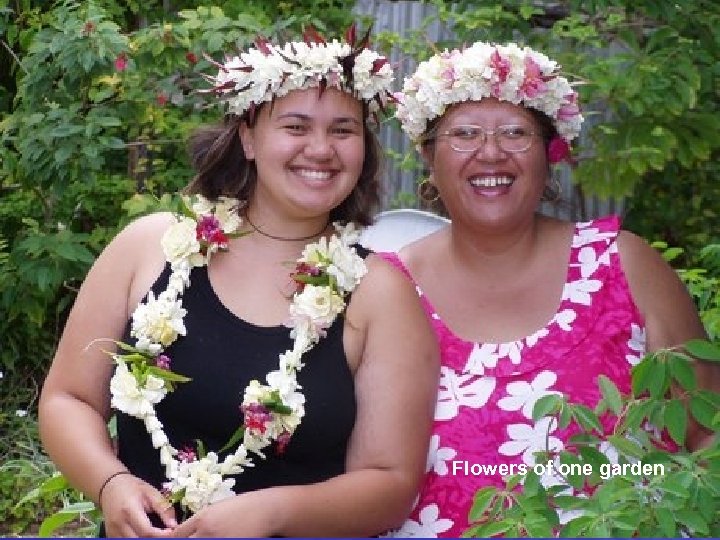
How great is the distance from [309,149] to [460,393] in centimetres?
73

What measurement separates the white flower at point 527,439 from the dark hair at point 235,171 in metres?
0.62

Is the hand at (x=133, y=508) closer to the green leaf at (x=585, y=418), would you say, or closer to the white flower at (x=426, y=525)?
the white flower at (x=426, y=525)

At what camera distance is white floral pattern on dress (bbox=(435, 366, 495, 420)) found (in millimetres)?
3389

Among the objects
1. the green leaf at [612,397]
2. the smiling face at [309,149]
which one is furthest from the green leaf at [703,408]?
the smiling face at [309,149]

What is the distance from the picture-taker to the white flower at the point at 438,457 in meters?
3.34

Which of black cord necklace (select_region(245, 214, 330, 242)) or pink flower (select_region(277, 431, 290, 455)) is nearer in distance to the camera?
pink flower (select_region(277, 431, 290, 455))

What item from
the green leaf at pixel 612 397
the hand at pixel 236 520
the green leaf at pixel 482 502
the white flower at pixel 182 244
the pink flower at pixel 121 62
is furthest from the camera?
the pink flower at pixel 121 62

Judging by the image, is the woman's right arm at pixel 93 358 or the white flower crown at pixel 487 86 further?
the white flower crown at pixel 487 86

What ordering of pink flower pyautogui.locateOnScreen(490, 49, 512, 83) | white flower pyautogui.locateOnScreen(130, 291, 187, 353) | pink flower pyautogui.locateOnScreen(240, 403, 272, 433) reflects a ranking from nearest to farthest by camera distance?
pink flower pyautogui.locateOnScreen(240, 403, 272, 433), white flower pyautogui.locateOnScreen(130, 291, 187, 353), pink flower pyautogui.locateOnScreen(490, 49, 512, 83)

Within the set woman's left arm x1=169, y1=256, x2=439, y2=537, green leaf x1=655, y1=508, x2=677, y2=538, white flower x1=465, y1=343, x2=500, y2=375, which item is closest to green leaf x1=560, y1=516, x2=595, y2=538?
green leaf x1=655, y1=508, x2=677, y2=538

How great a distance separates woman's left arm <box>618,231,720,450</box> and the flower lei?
72 centimetres

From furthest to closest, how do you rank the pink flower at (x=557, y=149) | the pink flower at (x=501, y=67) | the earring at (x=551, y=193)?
the earring at (x=551, y=193)
the pink flower at (x=557, y=149)
the pink flower at (x=501, y=67)

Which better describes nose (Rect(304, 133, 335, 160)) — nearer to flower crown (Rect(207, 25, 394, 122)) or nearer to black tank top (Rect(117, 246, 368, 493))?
flower crown (Rect(207, 25, 394, 122))

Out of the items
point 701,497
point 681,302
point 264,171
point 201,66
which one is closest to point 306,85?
point 264,171
